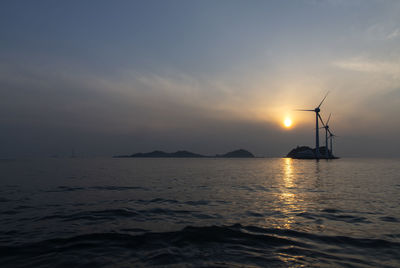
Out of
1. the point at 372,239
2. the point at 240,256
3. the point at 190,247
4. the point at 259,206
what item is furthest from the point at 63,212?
the point at 372,239

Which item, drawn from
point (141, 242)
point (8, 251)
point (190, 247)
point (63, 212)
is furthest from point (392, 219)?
point (63, 212)

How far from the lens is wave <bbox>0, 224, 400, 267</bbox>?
9367mm

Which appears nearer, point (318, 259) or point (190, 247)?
point (318, 259)

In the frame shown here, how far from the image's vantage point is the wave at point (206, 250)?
937cm

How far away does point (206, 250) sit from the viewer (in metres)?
10.8

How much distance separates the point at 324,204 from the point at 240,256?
1527 cm

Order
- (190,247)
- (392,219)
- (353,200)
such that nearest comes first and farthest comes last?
1. (190,247)
2. (392,219)
3. (353,200)

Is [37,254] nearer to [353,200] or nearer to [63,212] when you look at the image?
[63,212]

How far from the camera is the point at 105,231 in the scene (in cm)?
1338

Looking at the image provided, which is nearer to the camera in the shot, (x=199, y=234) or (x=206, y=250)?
(x=206, y=250)

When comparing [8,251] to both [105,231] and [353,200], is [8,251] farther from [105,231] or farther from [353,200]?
[353,200]

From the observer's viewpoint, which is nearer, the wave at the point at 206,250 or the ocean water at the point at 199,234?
the wave at the point at 206,250

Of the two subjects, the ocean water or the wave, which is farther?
the ocean water

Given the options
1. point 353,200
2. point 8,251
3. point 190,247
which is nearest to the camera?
point 8,251
